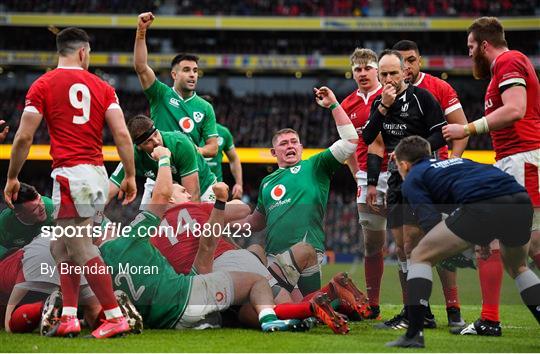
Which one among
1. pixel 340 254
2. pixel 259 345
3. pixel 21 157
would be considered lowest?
pixel 340 254

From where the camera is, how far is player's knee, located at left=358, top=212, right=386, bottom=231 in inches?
285

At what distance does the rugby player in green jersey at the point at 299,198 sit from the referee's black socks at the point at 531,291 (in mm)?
1817

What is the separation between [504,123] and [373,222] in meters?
1.92

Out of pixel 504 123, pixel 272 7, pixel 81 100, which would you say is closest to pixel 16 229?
pixel 81 100

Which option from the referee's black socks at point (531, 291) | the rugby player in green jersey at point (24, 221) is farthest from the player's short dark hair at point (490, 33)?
the rugby player in green jersey at point (24, 221)

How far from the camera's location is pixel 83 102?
5.58 metres

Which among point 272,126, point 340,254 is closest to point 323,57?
point 272,126

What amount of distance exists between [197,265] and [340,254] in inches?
731

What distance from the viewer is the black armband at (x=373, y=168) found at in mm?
6666

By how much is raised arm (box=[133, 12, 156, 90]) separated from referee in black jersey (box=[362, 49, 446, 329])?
7.02 feet

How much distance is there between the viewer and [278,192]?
277 inches

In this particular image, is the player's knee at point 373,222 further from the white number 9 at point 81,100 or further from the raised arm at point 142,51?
the white number 9 at point 81,100

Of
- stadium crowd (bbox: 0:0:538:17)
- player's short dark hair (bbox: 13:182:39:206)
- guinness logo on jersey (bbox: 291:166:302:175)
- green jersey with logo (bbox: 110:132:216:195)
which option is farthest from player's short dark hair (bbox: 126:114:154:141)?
stadium crowd (bbox: 0:0:538:17)

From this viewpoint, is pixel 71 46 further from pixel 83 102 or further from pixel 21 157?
pixel 21 157
